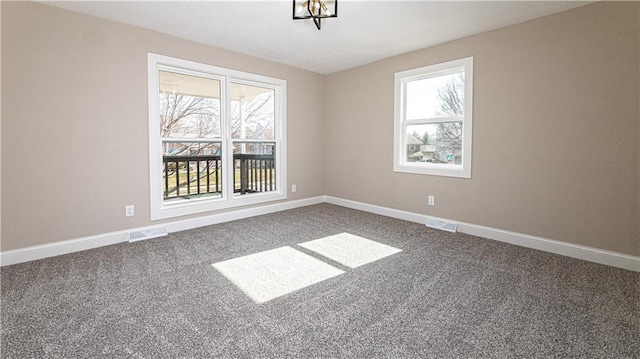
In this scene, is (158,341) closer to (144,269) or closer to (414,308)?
(144,269)

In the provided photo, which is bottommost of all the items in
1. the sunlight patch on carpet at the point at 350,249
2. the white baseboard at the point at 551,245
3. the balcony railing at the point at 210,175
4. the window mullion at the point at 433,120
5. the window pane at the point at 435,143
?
the sunlight patch on carpet at the point at 350,249

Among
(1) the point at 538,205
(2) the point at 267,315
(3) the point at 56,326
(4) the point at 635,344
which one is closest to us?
(4) the point at 635,344

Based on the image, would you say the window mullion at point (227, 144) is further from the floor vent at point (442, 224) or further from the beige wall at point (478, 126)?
the floor vent at point (442, 224)

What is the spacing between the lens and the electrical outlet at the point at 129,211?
346cm

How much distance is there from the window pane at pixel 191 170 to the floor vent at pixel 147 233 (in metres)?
0.56

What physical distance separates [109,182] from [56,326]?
189 cm

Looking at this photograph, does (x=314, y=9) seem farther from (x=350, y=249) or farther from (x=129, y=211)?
(x=129, y=211)

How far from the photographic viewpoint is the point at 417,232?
12.5 ft

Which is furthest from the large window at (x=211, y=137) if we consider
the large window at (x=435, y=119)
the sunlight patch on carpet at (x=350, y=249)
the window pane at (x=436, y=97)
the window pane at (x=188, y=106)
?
the window pane at (x=436, y=97)

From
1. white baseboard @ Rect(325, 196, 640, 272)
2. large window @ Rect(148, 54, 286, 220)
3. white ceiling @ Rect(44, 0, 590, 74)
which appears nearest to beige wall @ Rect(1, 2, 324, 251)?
large window @ Rect(148, 54, 286, 220)

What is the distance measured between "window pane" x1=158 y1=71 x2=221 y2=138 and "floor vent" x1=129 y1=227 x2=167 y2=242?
1.16m

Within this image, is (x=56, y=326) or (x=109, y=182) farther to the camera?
(x=109, y=182)

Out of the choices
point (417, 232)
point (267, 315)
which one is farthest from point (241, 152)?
point (267, 315)

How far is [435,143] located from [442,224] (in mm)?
1096
